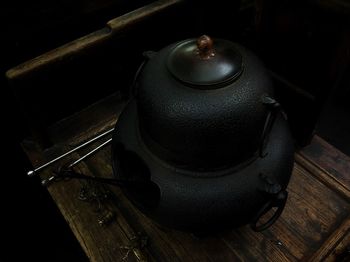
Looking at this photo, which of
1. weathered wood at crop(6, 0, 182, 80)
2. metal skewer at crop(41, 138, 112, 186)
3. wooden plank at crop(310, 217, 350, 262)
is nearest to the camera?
wooden plank at crop(310, 217, 350, 262)

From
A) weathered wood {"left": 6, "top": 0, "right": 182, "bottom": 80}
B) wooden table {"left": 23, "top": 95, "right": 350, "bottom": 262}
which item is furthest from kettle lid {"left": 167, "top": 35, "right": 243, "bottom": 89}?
wooden table {"left": 23, "top": 95, "right": 350, "bottom": 262}

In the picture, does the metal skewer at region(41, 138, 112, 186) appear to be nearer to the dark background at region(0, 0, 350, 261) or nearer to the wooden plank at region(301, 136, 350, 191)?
the dark background at region(0, 0, 350, 261)

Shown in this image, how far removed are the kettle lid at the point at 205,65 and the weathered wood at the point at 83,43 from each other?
0.71 meters

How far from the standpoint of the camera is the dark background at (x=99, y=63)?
171cm

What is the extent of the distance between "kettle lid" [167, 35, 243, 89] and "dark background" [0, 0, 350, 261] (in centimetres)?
73

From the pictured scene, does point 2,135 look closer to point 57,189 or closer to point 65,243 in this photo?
point 57,189

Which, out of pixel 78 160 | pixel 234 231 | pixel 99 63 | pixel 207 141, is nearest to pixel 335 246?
pixel 234 231

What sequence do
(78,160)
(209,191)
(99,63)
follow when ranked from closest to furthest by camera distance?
(209,191) → (78,160) → (99,63)

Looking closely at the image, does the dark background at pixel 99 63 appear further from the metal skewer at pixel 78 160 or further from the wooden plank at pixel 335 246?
the wooden plank at pixel 335 246

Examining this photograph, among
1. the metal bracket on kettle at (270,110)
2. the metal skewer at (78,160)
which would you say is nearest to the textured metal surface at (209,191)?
the metal bracket on kettle at (270,110)

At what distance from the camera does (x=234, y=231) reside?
5.47ft

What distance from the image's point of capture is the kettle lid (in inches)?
44.7

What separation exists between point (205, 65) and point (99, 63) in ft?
4.07

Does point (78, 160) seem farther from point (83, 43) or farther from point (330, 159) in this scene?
point (330, 159)
